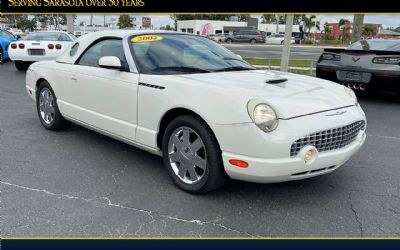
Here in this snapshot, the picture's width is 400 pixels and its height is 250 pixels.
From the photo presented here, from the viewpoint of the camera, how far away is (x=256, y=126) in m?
2.90

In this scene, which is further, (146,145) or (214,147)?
(146,145)

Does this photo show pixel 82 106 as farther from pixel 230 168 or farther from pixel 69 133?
pixel 230 168

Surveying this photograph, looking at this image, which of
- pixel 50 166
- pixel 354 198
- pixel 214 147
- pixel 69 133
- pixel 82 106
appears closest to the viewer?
pixel 214 147

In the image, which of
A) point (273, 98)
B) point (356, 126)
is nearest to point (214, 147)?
point (273, 98)

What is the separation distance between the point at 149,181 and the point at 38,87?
2.75 m

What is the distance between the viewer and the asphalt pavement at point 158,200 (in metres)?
2.84

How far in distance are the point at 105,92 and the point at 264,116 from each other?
1931 mm

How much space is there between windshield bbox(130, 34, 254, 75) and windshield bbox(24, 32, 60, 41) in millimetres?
8928

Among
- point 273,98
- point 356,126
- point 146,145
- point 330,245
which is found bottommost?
point 330,245

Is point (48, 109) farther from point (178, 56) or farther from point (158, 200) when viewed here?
point (158, 200)

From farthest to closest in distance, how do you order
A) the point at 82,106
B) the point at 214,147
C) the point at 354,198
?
the point at 82,106, the point at 354,198, the point at 214,147

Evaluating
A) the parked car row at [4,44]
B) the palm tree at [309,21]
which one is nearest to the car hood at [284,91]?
the parked car row at [4,44]

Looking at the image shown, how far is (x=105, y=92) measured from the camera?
13.5 feet

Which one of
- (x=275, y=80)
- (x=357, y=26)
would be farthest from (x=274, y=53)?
(x=275, y=80)
